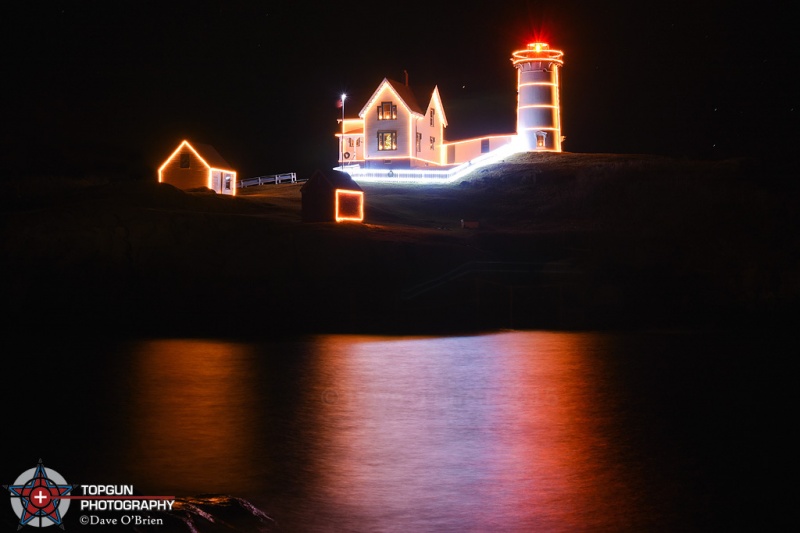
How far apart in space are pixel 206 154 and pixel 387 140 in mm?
18136

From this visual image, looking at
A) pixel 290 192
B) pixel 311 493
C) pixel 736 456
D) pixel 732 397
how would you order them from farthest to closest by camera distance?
pixel 290 192 < pixel 732 397 < pixel 736 456 < pixel 311 493

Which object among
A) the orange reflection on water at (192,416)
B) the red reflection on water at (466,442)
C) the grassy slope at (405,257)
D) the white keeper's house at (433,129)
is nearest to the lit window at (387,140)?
the white keeper's house at (433,129)

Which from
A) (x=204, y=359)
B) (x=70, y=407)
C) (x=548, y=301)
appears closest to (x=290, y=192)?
(x=548, y=301)

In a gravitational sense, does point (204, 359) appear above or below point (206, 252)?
below

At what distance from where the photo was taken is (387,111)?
69812 millimetres

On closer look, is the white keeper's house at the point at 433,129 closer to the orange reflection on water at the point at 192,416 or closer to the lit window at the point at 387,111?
the lit window at the point at 387,111

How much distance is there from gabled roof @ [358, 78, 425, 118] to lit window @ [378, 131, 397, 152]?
→ 2.52m

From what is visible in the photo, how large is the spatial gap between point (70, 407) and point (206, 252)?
19364 mm

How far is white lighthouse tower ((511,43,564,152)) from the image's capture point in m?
72.3

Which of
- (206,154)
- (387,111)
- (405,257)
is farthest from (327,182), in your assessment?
(387,111)

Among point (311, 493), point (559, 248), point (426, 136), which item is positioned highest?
point (426, 136)

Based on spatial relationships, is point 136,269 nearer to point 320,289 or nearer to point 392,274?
point 320,289

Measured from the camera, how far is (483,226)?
169 feet

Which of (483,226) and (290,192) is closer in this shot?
(483,226)
